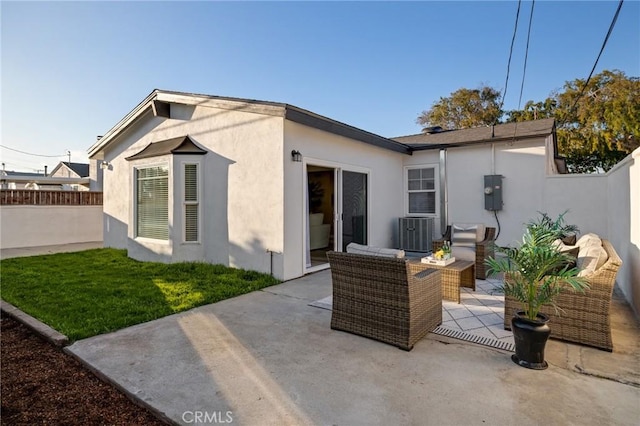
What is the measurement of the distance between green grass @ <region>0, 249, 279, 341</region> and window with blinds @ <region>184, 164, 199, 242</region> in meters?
0.72

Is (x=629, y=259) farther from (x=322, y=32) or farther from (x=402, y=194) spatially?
(x=322, y=32)

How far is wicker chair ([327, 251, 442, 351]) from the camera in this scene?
3312 mm

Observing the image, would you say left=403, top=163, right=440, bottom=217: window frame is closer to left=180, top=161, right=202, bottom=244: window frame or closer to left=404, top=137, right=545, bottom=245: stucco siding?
left=404, top=137, right=545, bottom=245: stucco siding

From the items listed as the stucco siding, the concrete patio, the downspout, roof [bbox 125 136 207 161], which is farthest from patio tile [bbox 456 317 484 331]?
roof [bbox 125 136 207 161]

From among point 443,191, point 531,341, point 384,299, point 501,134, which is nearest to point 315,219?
point 443,191

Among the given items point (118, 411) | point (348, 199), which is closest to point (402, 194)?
point (348, 199)

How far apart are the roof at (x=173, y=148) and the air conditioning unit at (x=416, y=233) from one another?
5693 millimetres

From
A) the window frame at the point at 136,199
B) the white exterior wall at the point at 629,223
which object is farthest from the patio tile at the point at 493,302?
the window frame at the point at 136,199

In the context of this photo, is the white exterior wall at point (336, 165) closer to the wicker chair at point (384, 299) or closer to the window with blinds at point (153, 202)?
the wicker chair at point (384, 299)

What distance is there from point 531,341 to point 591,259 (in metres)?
1.49

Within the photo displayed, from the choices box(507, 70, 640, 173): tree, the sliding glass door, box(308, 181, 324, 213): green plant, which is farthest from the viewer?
box(507, 70, 640, 173): tree

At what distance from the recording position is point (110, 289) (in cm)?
570

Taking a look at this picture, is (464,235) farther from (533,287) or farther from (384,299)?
(384,299)

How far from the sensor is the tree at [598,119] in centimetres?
1662
